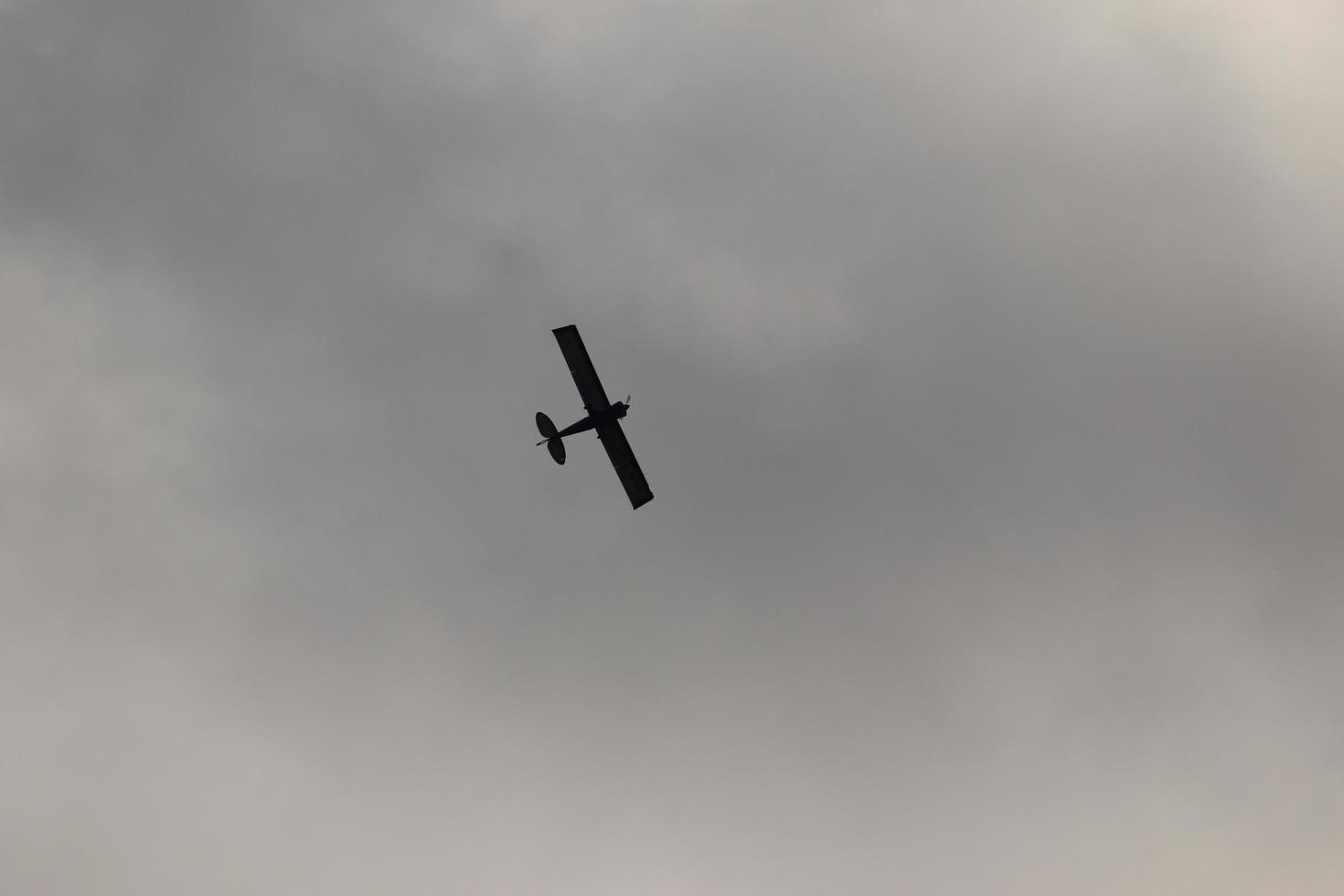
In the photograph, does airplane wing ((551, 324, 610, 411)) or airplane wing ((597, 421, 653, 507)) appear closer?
airplane wing ((551, 324, 610, 411))

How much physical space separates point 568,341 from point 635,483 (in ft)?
42.6

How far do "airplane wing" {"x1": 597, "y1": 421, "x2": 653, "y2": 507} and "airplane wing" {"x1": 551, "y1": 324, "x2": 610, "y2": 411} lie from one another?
2723 millimetres

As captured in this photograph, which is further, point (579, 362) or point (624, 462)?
point (624, 462)

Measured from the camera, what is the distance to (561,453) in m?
112

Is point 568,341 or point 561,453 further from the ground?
point 568,341

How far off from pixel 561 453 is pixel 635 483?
6660 mm

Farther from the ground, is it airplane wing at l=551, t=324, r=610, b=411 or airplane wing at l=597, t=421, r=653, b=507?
airplane wing at l=551, t=324, r=610, b=411

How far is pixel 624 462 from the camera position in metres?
110

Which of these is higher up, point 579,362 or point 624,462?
point 579,362

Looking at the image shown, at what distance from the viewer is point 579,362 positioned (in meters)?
106

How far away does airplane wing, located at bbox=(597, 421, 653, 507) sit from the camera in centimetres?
10900

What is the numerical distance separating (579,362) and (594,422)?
17.7 feet

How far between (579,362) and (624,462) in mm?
9242

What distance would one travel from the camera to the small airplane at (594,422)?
4173 inches
